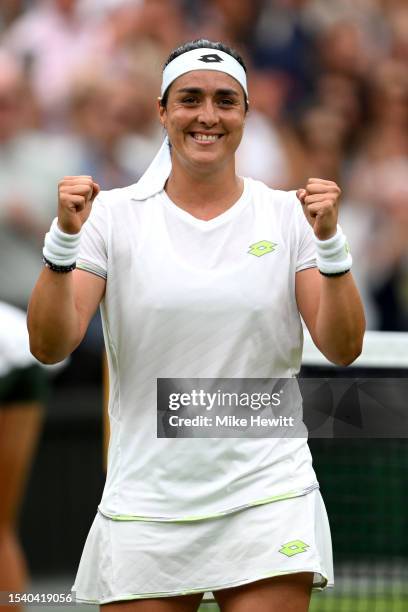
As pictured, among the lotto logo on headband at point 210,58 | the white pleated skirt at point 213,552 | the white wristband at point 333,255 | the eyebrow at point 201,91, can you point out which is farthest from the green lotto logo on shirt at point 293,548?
the lotto logo on headband at point 210,58

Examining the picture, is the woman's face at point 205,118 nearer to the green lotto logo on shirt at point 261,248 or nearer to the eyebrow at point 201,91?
the eyebrow at point 201,91

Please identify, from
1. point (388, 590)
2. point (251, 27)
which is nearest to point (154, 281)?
point (388, 590)

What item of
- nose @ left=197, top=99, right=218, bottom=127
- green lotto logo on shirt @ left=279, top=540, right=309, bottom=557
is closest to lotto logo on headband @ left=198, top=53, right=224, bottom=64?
nose @ left=197, top=99, right=218, bottom=127

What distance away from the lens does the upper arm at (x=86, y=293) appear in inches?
146

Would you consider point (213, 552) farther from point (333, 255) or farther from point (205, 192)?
point (205, 192)

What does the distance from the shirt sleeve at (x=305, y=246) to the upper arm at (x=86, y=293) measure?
1.86 feet

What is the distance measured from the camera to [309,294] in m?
3.75

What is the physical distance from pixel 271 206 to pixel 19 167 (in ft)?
13.9

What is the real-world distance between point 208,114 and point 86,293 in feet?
2.02

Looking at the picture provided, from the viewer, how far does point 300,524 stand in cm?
366

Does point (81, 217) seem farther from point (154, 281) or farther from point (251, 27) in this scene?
point (251, 27)

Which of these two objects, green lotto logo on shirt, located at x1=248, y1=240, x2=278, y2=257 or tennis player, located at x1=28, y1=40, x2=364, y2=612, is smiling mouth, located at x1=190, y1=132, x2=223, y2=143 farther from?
green lotto logo on shirt, located at x1=248, y1=240, x2=278, y2=257

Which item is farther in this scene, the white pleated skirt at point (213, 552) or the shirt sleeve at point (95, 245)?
the shirt sleeve at point (95, 245)

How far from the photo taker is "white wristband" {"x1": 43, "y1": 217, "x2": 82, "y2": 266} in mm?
3576
